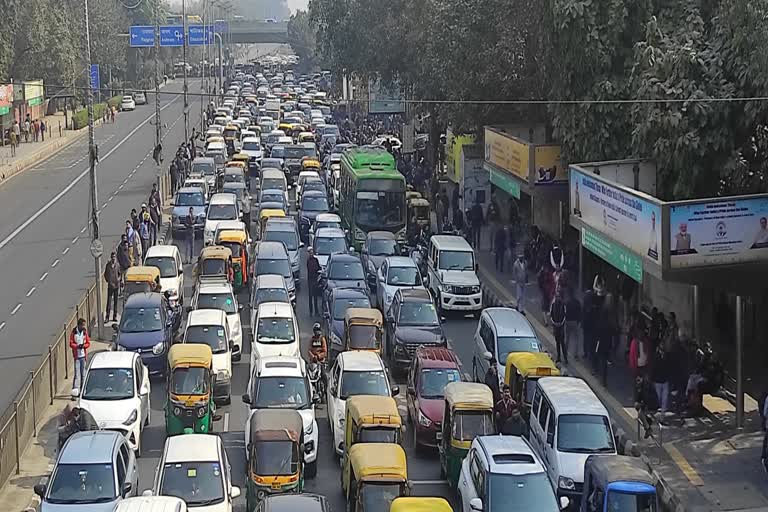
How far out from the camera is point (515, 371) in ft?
76.3

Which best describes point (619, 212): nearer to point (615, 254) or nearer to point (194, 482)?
point (615, 254)

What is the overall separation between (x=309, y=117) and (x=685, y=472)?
249ft

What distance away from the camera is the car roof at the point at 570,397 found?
19859mm

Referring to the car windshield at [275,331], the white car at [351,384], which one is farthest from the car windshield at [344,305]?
the white car at [351,384]

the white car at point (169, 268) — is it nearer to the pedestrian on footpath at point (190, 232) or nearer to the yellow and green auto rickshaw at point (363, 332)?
the pedestrian on footpath at point (190, 232)

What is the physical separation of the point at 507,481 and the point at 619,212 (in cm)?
853

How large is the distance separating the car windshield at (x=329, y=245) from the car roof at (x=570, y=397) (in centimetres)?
1584

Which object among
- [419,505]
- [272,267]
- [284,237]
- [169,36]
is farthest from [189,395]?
[169,36]

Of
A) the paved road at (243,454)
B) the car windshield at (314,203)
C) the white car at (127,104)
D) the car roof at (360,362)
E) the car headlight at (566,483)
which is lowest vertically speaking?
the paved road at (243,454)

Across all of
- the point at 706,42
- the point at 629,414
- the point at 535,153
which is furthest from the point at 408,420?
the point at 535,153

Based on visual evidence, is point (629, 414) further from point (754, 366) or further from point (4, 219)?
point (4, 219)

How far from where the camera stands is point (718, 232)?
22.1 meters

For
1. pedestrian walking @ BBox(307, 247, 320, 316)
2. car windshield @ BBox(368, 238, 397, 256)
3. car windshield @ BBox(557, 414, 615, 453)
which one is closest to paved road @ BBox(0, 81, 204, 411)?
pedestrian walking @ BBox(307, 247, 320, 316)

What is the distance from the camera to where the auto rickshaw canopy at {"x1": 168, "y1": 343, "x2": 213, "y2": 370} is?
23.2 m
